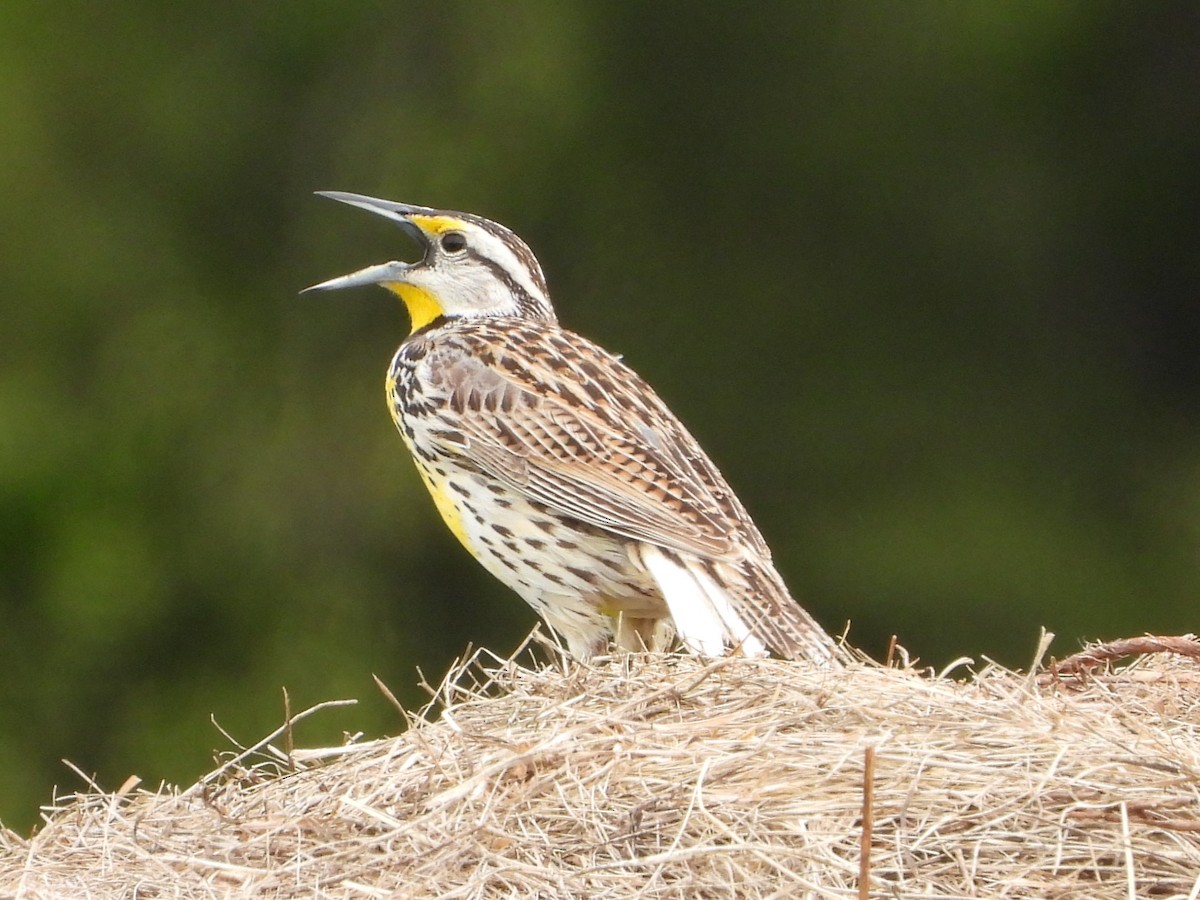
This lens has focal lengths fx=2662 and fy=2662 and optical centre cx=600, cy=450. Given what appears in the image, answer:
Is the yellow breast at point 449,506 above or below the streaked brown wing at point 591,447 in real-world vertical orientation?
below

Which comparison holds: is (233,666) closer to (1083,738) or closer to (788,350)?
(788,350)

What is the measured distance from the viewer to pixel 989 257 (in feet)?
32.6

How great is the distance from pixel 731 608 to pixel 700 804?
1313 mm

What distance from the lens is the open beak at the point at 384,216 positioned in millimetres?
4871

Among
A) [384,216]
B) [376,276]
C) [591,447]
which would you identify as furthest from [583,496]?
[384,216]

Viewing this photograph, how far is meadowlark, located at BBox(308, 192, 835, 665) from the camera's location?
4.22 m

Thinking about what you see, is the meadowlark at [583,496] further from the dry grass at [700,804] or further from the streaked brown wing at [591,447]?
the dry grass at [700,804]

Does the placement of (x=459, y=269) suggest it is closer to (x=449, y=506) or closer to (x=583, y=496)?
(x=449, y=506)

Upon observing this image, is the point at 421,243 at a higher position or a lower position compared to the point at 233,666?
higher

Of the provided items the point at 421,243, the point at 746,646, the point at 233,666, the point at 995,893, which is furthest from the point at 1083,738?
the point at 233,666

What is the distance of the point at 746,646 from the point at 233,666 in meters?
5.31

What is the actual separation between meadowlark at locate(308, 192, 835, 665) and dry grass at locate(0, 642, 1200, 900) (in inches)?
31.9

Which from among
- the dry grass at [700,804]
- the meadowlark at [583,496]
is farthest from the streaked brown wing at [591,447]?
the dry grass at [700,804]

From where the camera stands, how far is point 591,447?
4.50 meters
